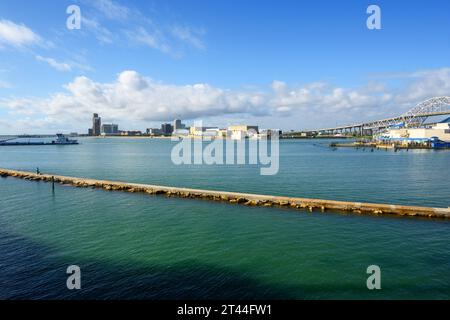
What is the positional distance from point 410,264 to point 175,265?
11834mm

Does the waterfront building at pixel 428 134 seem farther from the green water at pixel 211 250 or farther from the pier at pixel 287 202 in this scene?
the pier at pixel 287 202

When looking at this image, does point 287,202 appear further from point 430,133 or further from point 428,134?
point 430,133

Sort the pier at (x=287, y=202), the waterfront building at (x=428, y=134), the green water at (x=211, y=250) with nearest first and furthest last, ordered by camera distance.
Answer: the green water at (x=211, y=250) → the pier at (x=287, y=202) → the waterfront building at (x=428, y=134)

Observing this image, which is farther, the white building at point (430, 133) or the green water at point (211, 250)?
the white building at point (430, 133)

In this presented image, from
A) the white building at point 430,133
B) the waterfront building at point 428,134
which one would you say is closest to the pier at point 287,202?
the waterfront building at point 428,134

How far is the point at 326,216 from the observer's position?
80.2 feet

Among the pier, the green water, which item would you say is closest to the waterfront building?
the green water

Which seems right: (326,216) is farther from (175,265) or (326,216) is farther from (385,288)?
(175,265)

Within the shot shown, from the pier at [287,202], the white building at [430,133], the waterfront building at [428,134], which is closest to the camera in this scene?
the pier at [287,202]

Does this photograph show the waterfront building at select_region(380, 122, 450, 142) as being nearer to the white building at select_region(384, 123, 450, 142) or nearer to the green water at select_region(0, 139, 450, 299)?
the white building at select_region(384, 123, 450, 142)

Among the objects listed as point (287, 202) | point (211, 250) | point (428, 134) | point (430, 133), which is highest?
point (430, 133)

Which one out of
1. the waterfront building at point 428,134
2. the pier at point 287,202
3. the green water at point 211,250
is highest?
the waterfront building at point 428,134

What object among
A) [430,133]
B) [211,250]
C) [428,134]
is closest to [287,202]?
[211,250]

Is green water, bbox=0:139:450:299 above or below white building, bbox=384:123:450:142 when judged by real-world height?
below
